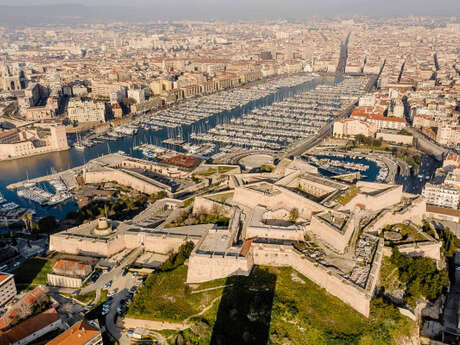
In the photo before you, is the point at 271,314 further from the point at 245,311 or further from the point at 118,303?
the point at 118,303

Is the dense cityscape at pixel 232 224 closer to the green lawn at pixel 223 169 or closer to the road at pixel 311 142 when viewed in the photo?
the road at pixel 311 142

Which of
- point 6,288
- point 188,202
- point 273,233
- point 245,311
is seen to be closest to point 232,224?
point 273,233

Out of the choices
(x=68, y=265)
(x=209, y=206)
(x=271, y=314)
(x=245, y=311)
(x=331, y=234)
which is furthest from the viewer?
(x=209, y=206)

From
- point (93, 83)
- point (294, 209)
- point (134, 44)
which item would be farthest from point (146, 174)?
point (134, 44)

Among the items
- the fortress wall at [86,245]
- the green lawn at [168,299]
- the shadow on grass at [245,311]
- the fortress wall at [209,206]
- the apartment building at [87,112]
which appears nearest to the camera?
the shadow on grass at [245,311]

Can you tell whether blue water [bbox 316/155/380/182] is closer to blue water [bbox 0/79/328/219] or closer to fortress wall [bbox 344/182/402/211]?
fortress wall [bbox 344/182/402/211]

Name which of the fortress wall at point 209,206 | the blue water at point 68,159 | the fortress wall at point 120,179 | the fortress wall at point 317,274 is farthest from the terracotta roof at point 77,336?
the fortress wall at point 120,179

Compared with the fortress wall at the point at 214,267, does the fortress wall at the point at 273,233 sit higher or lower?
higher

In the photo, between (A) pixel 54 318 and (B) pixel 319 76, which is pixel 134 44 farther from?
(A) pixel 54 318
